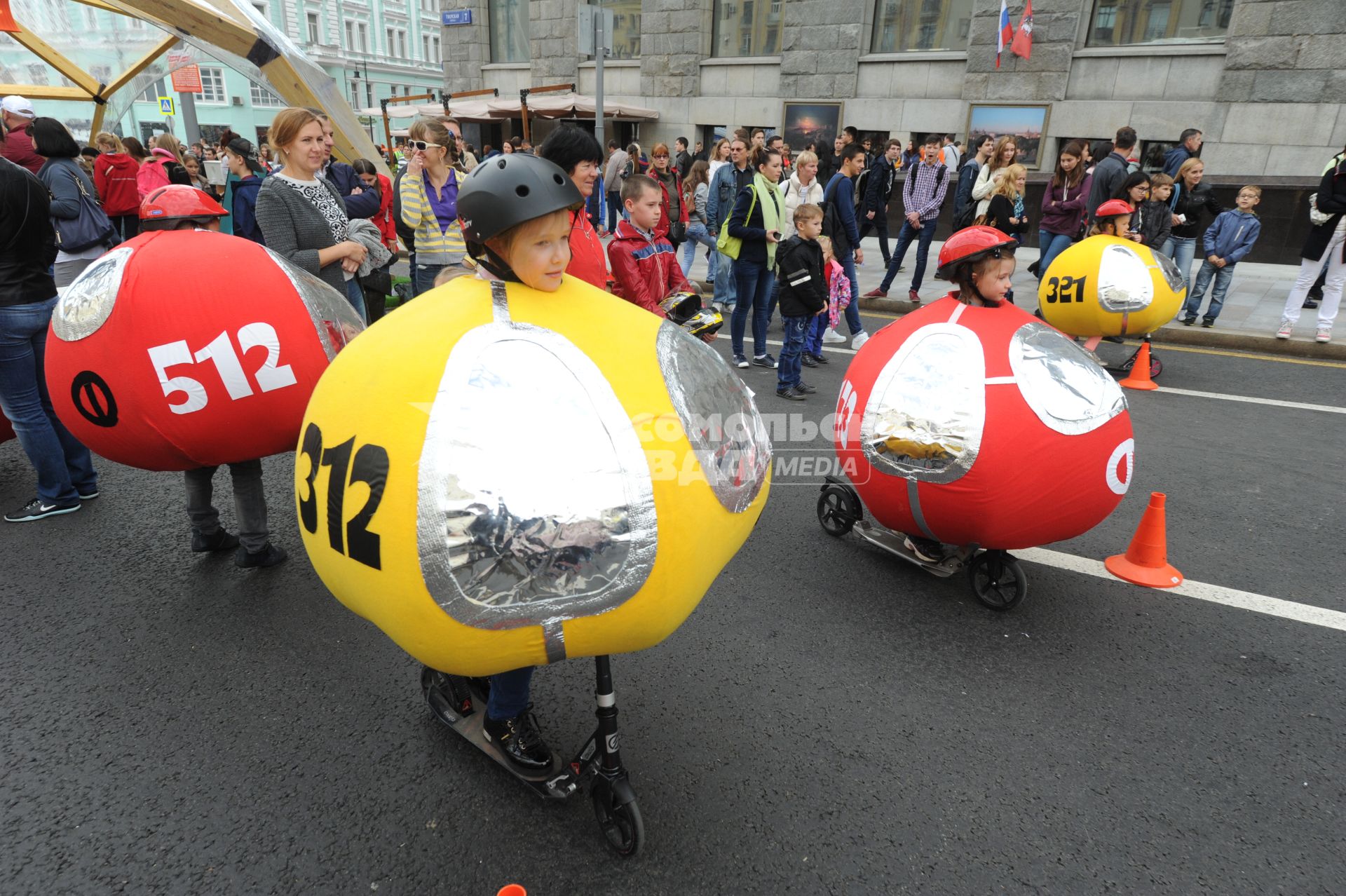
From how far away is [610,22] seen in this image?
39.2 ft

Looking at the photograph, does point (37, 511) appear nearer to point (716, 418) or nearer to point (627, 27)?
point (716, 418)

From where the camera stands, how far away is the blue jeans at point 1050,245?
9.33m

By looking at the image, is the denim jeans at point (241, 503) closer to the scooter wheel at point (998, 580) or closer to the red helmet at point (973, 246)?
the red helmet at point (973, 246)

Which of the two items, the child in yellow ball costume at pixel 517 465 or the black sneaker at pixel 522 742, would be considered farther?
the black sneaker at pixel 522 742

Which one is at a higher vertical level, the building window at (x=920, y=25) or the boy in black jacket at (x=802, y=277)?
the building window at (x=920, y=25)

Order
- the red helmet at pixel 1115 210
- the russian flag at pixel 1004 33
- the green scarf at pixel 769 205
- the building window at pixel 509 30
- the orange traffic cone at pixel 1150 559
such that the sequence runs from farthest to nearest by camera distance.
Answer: the building window at pixel 509 30, the russian flag at pixel 1004 33, the green scarf at pixel 769 205, the red helmet at pixel 1115 210, the orange traffic cone at pixel 1150 559

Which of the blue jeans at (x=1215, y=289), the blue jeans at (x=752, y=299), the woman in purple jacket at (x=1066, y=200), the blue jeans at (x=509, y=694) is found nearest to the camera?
the blue jeans at (x=509, y=694)

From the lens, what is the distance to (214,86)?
1860 inches

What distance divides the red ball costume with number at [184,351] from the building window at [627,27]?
22.3 m

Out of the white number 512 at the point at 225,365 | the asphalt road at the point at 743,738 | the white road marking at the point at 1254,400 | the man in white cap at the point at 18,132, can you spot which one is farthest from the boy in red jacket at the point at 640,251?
the man in white cap at the point at 18,132

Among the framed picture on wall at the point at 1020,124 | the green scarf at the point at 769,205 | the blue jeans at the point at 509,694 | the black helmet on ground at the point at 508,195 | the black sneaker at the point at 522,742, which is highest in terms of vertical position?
the framed picture on wall at the point at 1020,124

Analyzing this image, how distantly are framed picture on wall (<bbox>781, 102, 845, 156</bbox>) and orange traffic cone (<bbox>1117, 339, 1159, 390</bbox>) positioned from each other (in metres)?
13.1

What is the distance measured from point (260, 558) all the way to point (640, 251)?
8.74ft

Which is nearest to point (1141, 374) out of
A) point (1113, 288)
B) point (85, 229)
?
point (1113, 288)
